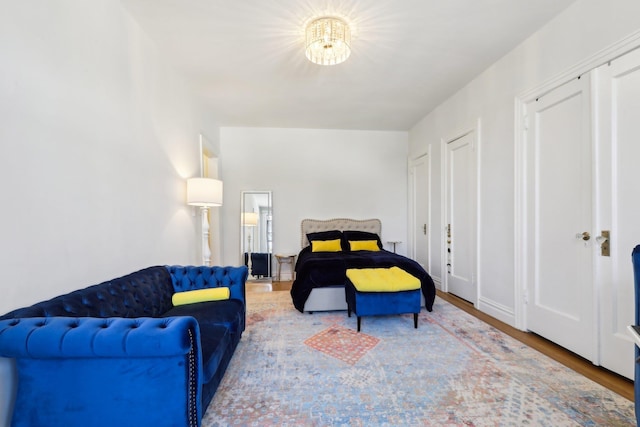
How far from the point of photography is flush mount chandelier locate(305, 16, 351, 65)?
2393 mm

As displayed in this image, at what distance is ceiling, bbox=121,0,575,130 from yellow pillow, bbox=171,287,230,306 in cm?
234

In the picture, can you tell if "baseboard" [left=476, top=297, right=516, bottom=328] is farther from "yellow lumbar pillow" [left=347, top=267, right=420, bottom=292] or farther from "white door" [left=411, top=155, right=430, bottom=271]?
"white door" [left=411, top=155, right=430, bottom=271]

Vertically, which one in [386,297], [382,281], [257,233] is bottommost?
[386,297]

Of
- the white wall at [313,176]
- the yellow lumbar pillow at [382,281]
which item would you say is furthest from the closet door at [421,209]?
the yellow lumbar pillow at [382,281]

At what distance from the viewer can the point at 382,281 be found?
2918 millimetres

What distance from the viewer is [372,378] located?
79.4 inches

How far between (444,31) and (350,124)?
2.79 m

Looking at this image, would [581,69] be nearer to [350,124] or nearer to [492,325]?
[492,325]

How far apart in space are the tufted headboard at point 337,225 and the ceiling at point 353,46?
210 cm

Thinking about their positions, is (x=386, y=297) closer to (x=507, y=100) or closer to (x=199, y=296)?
(x=199, y=296)

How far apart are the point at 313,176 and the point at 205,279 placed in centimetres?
341

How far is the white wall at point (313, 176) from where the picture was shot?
544cm

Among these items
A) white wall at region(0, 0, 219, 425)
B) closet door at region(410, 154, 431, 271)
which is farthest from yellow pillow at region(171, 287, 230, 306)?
closet door at region(410, 154, 431, 271)


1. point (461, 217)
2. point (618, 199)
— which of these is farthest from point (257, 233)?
point (618, 199)
